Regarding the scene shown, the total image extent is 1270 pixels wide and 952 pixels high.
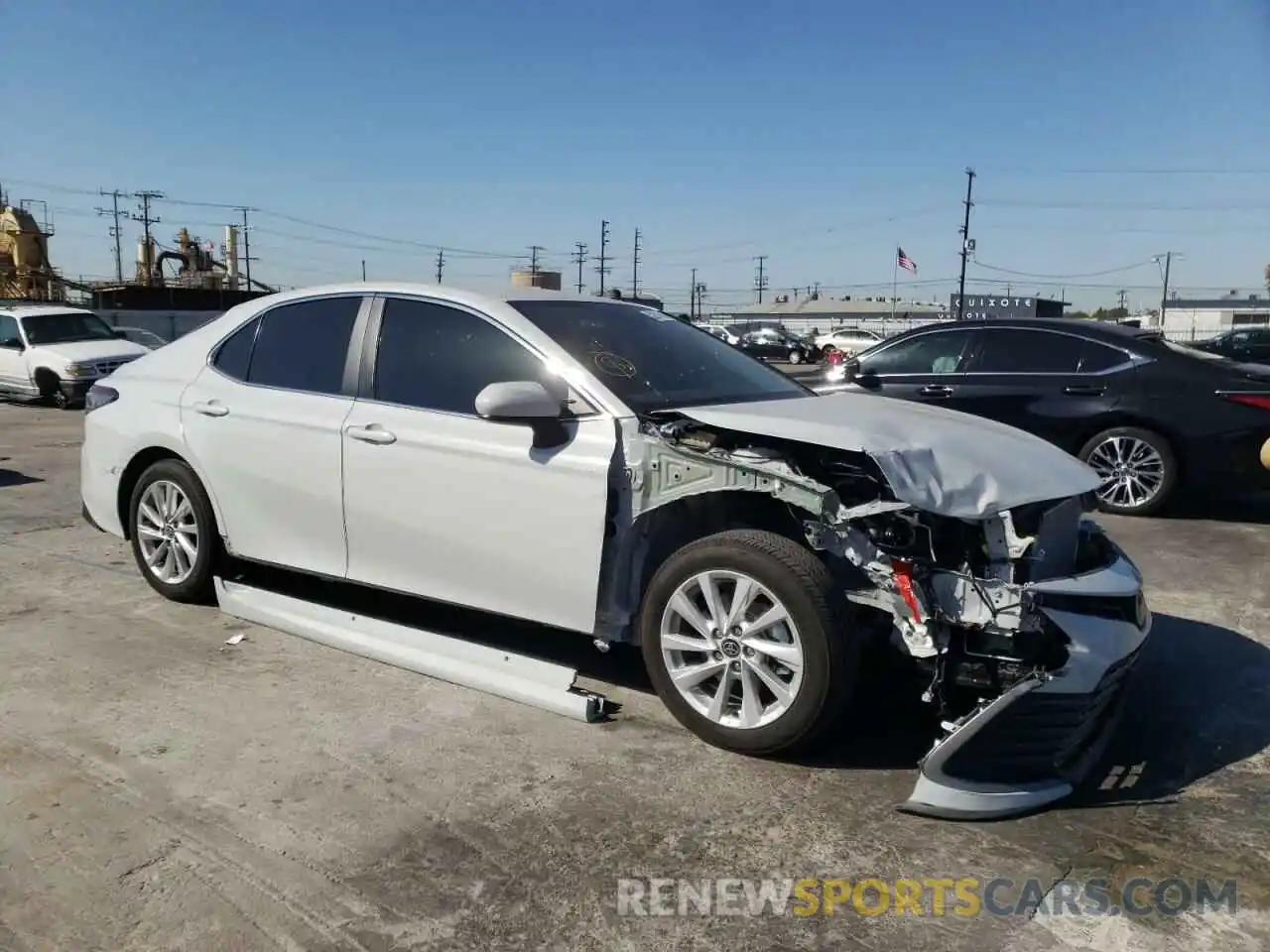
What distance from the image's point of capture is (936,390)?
27.6 ft

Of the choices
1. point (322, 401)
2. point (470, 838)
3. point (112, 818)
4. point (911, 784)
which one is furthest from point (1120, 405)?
point (112, 818)

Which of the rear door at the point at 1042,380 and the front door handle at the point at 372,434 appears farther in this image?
the rear door at the point at 1042,380

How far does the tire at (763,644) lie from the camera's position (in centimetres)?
319

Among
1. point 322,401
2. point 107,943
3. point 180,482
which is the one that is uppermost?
point 322,401

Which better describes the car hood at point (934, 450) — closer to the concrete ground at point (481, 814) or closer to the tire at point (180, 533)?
the concrete ground at point (481, 814)

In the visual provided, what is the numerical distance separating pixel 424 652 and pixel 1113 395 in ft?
19.0

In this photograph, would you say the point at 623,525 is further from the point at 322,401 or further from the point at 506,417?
the point at 322,401

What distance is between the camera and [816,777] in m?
3.34

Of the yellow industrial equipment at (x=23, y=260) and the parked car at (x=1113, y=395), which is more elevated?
the yellow industrial equipment at (x=23, y=260)

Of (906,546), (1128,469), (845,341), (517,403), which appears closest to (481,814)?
(517,403)

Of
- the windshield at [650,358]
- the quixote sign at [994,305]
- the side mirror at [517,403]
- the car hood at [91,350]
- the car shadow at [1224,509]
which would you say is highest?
the quixote sign at [994,305]

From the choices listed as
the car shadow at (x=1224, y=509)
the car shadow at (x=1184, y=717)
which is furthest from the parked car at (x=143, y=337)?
the car shadow at (x=1184, y=717)

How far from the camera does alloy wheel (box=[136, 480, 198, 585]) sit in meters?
4.99

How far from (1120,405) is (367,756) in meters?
6.32
